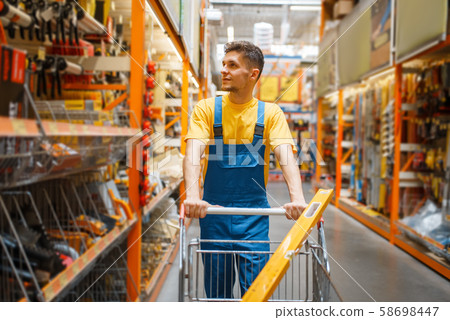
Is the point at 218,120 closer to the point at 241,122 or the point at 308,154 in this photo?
the point at 241,122

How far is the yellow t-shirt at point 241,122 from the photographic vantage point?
1360 millimetres

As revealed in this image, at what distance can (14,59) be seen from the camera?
24.1 inches

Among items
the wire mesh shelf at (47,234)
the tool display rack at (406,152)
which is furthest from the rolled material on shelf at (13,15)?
the tool display rack at (406,152)

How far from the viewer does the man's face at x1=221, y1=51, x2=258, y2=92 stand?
4.17ft

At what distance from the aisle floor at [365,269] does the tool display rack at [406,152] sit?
135 mm

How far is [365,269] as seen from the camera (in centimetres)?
203

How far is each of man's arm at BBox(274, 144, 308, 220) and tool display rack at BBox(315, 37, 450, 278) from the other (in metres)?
1.46

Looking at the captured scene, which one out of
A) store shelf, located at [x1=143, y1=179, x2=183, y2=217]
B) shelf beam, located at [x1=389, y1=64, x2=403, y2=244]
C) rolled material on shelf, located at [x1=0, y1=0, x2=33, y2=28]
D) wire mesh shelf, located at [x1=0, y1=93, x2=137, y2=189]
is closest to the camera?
wire mesh shelf, located at [x1=0, y1=93, x2=137, y2=189]

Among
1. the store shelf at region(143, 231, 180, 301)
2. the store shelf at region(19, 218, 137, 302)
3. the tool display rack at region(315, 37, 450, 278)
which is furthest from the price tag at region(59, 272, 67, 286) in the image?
the tool display rack at region(315, 37, 450, 278)

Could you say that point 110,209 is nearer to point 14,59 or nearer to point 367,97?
point 14,59

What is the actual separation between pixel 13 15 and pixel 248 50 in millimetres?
658

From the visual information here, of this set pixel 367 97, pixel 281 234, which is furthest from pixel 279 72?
pixel 367 97

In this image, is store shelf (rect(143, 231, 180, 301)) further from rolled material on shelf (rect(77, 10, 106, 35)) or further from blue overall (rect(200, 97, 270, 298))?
rolled material on shelf (rect(77, 10, 106, 35))

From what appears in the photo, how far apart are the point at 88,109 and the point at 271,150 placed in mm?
736
